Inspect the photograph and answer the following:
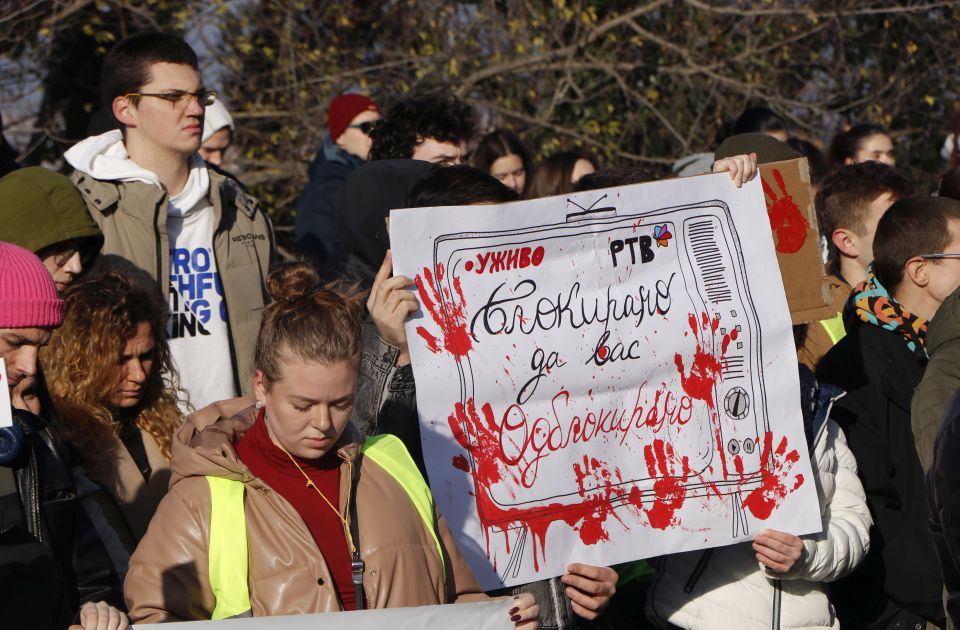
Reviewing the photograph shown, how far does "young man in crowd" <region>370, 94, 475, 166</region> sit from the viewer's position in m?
4.51

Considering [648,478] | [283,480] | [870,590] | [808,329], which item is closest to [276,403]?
[283,480]

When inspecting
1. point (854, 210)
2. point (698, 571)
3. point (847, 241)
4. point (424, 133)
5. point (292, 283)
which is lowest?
point (698, 571)

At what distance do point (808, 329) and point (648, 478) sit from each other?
65.0 inches

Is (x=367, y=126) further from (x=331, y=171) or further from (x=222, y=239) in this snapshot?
(x=222, y=239)

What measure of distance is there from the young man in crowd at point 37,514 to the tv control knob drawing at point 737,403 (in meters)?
1.59

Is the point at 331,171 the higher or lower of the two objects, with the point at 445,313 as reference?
higher

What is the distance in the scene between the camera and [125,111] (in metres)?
4.53

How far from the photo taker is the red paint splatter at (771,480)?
11.0ft

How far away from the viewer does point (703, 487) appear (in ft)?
10.8

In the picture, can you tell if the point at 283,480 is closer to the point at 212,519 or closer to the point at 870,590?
the point at 212,519

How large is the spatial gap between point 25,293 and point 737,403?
5.97 feet

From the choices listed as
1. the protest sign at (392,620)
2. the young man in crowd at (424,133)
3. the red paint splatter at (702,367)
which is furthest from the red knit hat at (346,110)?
the protest sign at (392,620)

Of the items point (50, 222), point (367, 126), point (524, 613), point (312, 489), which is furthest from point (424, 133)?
point (524, 613)

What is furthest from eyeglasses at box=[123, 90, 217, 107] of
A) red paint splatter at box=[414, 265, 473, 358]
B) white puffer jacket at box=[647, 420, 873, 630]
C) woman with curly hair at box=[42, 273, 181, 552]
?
white puffer jacket at box=[647, 420, 873, 630]
